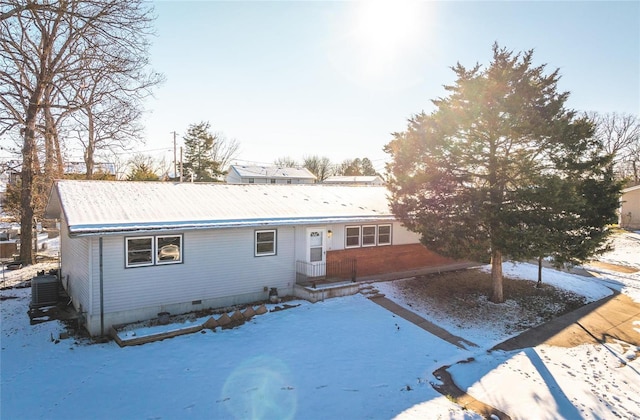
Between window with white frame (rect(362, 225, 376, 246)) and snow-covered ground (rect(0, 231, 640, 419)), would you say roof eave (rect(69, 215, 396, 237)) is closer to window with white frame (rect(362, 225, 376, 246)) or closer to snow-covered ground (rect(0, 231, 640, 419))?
window with white frame (rect(362, 225, 376, 246))

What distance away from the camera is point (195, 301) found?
11.9m

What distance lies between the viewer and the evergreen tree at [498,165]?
12.1 meters

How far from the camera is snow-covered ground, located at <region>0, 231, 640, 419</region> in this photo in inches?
284

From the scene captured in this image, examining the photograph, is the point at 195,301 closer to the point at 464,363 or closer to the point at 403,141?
the point at 464,363

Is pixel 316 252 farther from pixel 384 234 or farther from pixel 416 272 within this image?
pixel 416 272

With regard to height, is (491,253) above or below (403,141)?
below

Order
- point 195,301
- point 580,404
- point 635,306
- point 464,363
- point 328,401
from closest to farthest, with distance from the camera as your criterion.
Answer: point 328,401
point 580,404
point 464,363
point 195,301
point 635,306

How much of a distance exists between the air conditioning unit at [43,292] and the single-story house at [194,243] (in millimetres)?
565

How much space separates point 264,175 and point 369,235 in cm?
3846

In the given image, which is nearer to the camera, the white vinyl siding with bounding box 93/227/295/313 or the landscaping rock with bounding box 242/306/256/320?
the white vinyl siding with bounding box 93/227/295/313

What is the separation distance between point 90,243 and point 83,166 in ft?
75.6

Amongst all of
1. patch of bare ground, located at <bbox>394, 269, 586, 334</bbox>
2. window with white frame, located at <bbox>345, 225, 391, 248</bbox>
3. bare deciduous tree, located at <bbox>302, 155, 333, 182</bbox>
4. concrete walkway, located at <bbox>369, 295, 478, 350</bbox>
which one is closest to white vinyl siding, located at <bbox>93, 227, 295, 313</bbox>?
window with white frame, located at <bbox>345, 225, 391, 248</bbox>

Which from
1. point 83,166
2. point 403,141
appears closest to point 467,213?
point 403,141

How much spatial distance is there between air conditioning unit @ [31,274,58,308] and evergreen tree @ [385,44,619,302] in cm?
1220
